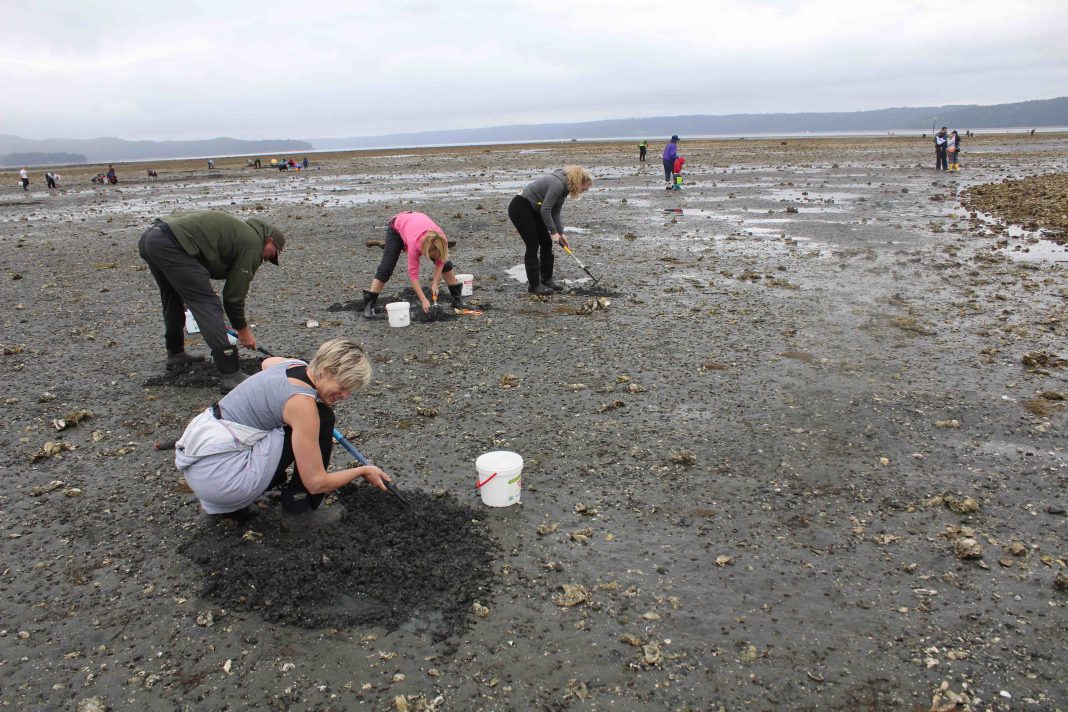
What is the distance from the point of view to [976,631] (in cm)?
324

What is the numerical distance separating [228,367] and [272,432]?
306 cm

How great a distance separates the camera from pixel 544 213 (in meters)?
9.00

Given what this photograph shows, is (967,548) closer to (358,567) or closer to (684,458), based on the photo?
(684,458)

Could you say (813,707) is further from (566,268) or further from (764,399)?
(566,268)

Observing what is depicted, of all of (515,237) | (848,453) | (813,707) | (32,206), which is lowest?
(813,707)

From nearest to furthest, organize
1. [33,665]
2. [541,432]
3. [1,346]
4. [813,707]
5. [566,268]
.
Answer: [813,707] < [33,665] < [541,432] < [1,346] < [566,268]

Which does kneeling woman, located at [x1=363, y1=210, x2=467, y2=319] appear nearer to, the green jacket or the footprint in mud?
the green jacket

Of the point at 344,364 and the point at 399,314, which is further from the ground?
the point at 344,364

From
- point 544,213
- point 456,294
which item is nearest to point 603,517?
point 456,294

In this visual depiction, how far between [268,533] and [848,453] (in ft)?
13.6

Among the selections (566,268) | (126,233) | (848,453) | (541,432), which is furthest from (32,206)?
(848,453)

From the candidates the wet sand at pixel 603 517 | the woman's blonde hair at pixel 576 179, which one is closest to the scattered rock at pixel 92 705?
the wet sand at pixel 603 517

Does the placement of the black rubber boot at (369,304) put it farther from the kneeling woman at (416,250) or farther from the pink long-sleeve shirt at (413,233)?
the pink long-sleeve shirt at (413,233)

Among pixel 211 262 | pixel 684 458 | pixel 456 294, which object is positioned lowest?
pixel 684 458
